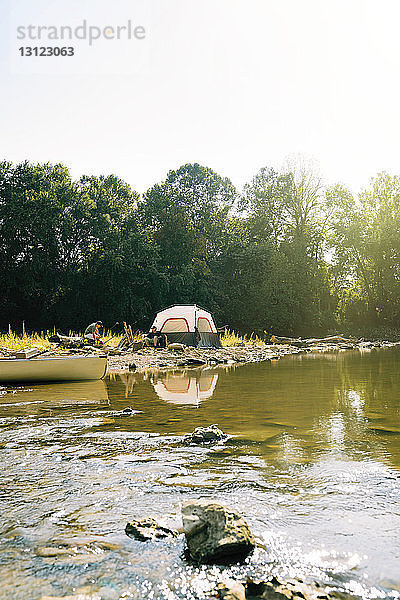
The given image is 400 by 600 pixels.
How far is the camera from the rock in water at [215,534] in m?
3.11

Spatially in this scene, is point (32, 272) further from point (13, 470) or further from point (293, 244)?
point (13, 470)

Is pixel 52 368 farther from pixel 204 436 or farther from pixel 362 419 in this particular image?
pixel 362 419

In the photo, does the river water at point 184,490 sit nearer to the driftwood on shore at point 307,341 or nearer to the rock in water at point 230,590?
the rock in water at point 230,590

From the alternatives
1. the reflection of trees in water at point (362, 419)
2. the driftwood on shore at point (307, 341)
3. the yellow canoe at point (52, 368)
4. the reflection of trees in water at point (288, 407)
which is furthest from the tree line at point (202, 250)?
the reflection of trees in water at point (362, 419)

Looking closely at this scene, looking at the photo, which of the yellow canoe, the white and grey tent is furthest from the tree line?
the yellow canoe

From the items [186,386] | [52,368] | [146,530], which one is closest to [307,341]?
[186,386]

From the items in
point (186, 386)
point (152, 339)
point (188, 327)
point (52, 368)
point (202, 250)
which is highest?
point (202, 250)

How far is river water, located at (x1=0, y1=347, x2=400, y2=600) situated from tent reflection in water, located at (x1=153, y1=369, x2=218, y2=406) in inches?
24.0

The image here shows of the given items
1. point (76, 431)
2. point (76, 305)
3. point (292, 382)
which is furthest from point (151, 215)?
point (76, 431)

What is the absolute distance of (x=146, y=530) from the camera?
3.53 meters

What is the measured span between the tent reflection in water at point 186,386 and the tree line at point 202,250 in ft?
55.2

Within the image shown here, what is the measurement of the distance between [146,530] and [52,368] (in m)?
8.97

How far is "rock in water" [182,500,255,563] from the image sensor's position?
311 centimetres

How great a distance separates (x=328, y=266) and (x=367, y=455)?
40.5 metres
